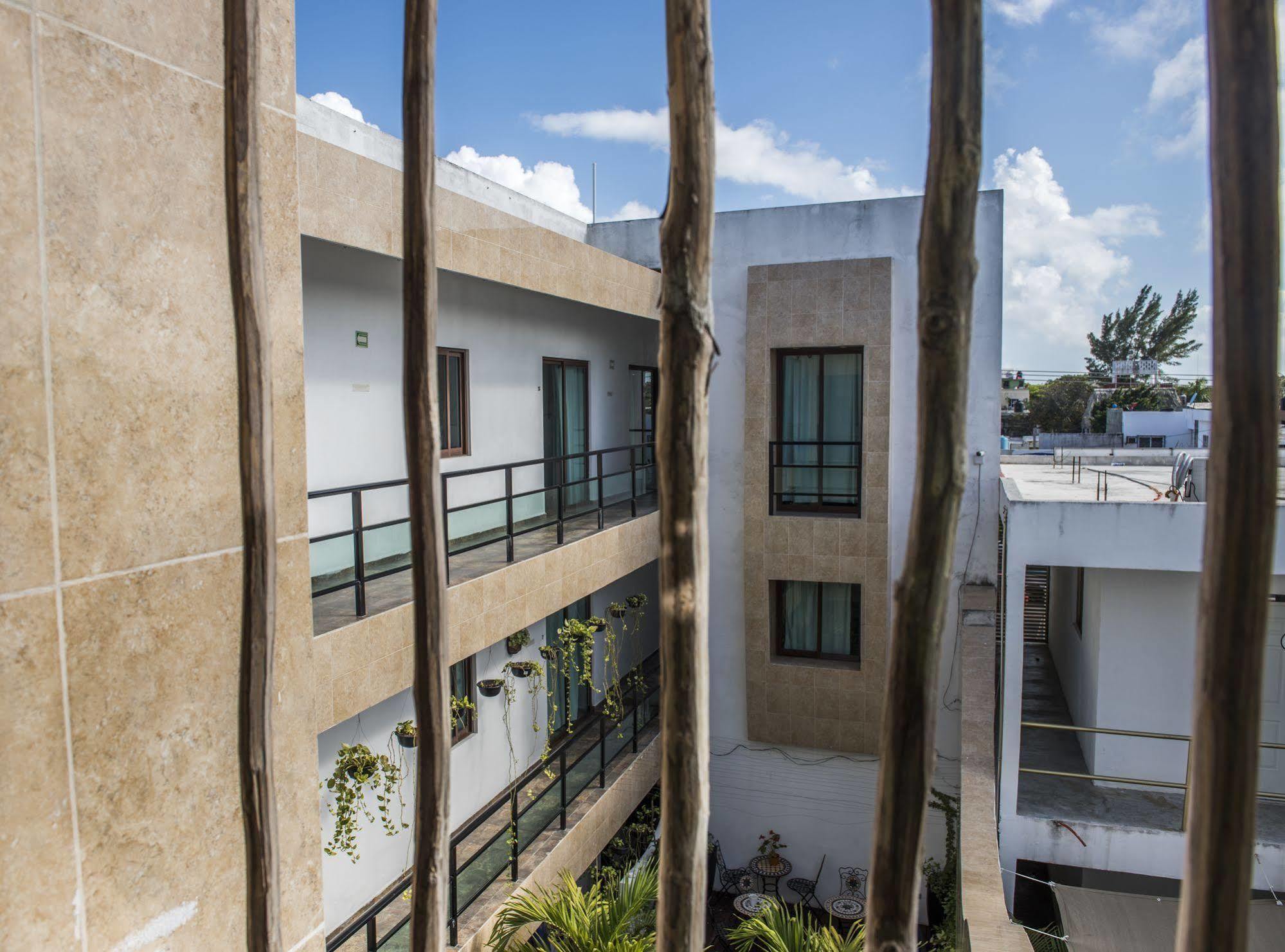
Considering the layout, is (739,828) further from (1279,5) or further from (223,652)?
(1279,5)

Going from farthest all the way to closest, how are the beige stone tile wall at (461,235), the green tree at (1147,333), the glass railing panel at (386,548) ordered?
the green tree at (1147,333)
the glass railing panel at (386,548)
the beige stone tile wall at (461,235)

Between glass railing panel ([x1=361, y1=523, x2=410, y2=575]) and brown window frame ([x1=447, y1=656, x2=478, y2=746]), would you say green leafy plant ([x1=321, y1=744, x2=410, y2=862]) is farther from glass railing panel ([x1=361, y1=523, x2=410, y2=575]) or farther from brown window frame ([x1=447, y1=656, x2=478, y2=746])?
brown window frame ([x1=447, y1=656, x2=478, y2=746])

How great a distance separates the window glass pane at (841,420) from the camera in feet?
32.7

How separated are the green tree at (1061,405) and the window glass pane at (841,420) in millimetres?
34986

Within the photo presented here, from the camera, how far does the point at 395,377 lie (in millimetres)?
7160

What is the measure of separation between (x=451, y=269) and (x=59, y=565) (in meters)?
4.83

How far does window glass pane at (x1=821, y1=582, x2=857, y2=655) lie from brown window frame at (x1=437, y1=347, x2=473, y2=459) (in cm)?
451

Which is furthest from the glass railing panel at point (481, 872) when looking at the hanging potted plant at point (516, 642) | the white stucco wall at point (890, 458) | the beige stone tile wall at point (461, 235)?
the beige stone tile wall at point (461, 235)

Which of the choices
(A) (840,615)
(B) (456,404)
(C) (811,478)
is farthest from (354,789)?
(C) (811,478)

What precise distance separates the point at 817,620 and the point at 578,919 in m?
5.25

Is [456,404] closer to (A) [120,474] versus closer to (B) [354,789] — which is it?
(B) [354,789]

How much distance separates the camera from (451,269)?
6.31 metres

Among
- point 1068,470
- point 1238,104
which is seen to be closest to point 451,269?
point 1238,104

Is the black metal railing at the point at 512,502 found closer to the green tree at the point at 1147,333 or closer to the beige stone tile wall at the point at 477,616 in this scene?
the beige stone tile wall at the point at 477,616
